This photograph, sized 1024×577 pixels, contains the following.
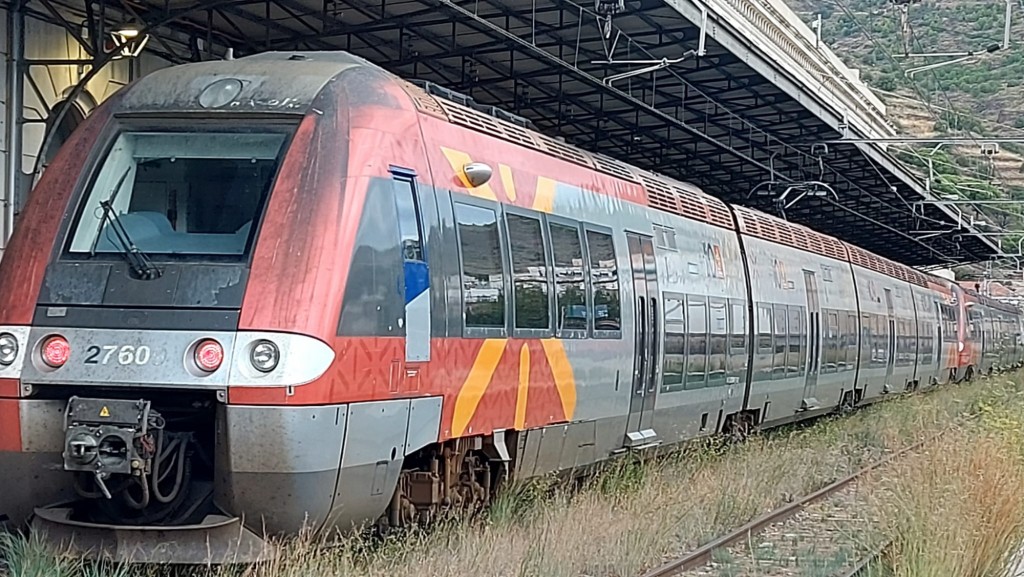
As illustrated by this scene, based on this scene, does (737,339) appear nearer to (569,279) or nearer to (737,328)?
(737,328)

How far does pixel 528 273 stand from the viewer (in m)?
9.85

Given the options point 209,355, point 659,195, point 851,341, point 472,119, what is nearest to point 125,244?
point 209,355

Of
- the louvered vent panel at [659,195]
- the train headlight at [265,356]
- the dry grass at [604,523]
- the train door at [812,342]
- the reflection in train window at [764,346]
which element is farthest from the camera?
the train door at [812,342]

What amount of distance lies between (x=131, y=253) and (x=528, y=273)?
322 centimetres

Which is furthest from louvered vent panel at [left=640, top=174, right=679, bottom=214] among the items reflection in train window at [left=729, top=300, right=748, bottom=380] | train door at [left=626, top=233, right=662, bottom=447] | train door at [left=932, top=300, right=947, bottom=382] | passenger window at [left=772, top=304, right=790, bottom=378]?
train door at [left=932, top=300, right=947, bottom=382]

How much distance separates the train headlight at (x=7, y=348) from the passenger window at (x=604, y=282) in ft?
16.3

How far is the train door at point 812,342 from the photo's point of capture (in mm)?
18859

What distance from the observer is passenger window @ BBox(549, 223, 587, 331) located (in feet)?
34.0

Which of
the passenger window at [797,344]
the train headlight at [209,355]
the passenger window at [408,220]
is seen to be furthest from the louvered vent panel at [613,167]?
the passenger window at [797,344]

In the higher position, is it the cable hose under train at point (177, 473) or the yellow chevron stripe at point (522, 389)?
the yellow chevron stripe at point (522, 389)

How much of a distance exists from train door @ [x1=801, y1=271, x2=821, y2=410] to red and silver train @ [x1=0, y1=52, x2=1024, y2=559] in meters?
9.06

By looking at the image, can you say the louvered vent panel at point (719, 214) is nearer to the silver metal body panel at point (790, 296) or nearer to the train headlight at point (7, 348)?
the silver metal body panel at point (790, 296)

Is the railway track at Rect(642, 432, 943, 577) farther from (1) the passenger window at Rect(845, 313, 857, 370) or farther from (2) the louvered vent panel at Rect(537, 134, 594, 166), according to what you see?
(1) the passenger window at Rect(845, 313, 857, 370)

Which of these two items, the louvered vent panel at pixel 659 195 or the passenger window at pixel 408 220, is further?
the louvered vent panel at pixel 659 195
